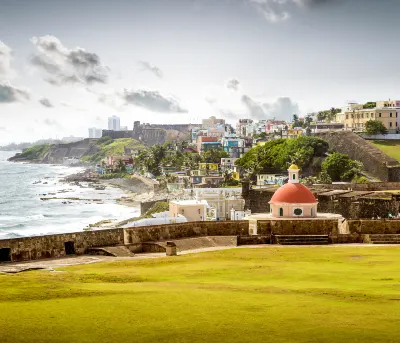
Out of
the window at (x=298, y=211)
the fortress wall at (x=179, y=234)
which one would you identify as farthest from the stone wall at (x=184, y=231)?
the window at (x=298, y=211)

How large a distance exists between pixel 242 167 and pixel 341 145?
15.8 meters

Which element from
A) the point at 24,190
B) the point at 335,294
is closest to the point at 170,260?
the point at 335,294

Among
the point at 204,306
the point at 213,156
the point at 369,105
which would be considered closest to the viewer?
the point at 204,306

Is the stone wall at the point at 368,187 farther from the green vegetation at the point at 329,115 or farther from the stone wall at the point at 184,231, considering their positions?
the green vegetation at the point at 329,115

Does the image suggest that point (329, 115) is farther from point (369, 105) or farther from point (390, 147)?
point (390, 147)

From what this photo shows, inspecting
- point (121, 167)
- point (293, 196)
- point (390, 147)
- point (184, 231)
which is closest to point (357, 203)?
point (293, 196)

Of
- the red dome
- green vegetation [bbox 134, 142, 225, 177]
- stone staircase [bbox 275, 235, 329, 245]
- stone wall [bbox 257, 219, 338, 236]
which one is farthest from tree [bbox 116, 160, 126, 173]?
stone staircase [bbox 275, 235, 329, 245]

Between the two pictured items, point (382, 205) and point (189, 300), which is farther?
point (382, 205)

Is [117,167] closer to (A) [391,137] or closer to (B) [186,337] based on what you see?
(A) [391,137]

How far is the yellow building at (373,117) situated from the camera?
318 feet

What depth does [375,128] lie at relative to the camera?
9275cm

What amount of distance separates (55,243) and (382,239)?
53.0ft

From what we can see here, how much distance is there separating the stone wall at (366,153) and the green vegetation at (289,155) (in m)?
2.43

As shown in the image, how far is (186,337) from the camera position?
10461 mm
